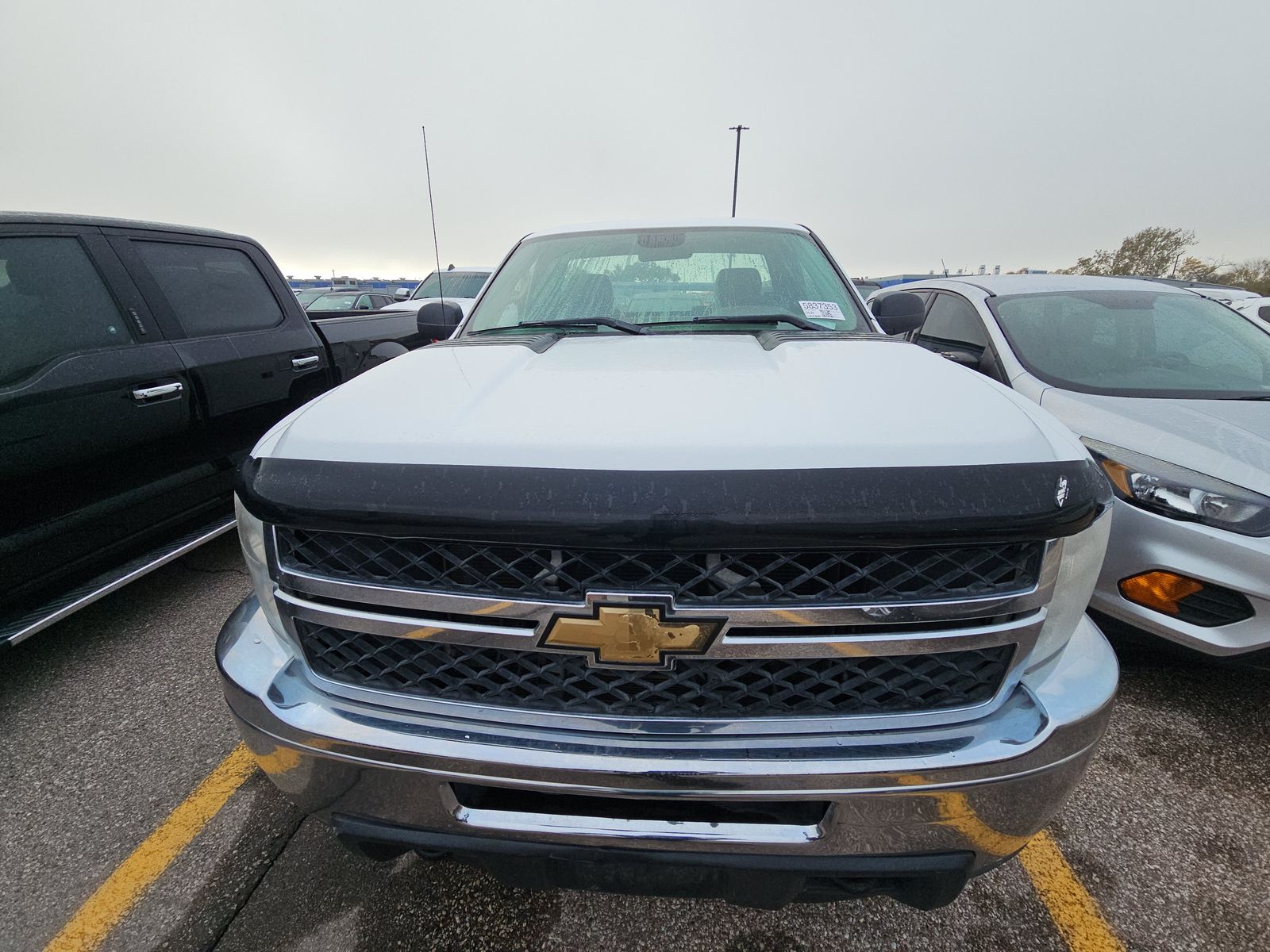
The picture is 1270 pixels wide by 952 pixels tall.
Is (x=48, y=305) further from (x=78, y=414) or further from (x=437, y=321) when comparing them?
(x=437, y=321)

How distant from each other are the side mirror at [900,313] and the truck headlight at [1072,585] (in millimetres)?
1691

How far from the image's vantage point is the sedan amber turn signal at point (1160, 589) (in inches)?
94.2

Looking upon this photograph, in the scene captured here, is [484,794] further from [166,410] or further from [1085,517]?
[166,410]

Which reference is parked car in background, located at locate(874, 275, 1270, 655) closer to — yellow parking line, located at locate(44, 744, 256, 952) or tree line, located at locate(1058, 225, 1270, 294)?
yellow parking line, located at locate(44, 744, 256, 952)

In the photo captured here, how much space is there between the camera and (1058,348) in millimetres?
3674

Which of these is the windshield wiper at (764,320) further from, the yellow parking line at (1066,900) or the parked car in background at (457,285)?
the parked car in background at (457,285)

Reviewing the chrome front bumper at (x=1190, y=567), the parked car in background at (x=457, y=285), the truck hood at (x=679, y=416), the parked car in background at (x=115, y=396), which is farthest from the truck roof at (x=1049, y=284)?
the parked car in background at (x=457, y=285)

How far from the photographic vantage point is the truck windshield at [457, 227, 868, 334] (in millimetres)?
2311

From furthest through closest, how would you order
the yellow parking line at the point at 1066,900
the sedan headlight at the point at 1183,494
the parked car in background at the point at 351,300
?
the parked car in background at the point at 351,300, the sedan headlight at the point at 1183,494, the yellow parking line at the point at 1066,900

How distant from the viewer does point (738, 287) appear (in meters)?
2.45

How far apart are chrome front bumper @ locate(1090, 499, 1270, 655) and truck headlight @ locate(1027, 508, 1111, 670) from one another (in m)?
1.67

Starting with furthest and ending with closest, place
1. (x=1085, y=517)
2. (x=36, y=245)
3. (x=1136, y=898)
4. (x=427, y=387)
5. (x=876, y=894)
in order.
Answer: (x=36, y=245)
(x=1136, y=898)
(x=427, y=387)
(x=876, y=894)
(x=1085, y=517)

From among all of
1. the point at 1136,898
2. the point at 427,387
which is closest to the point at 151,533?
the point at 427,387

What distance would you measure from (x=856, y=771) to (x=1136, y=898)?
1.38m
